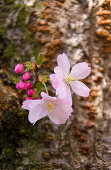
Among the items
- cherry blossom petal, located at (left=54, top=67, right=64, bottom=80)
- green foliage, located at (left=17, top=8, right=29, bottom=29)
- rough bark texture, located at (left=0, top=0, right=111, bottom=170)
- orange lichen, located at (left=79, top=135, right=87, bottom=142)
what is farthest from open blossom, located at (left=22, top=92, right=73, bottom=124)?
green foliage, located at (left=17, top=8, right=29, bottom=29)

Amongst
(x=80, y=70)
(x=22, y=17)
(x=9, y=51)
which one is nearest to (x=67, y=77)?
(x=80, y=70)

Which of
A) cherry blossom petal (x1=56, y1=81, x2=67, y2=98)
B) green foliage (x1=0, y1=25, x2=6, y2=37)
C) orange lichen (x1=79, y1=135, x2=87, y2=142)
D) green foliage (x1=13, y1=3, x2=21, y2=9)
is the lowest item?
orange lichen (x1=79, y1=135, x2=87, y2=142)

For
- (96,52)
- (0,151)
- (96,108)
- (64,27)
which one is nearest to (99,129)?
(96,108)

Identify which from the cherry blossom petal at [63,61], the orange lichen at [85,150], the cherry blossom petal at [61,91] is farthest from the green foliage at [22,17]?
the orange lichen at [85,150]

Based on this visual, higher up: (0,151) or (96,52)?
(96,52)

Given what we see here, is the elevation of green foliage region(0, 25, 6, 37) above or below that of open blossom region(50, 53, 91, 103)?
above

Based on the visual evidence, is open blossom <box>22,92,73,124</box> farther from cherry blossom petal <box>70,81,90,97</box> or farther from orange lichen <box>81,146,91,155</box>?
orange lichen <box>81,146,91,155</box>

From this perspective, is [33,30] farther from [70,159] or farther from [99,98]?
[70,159]
